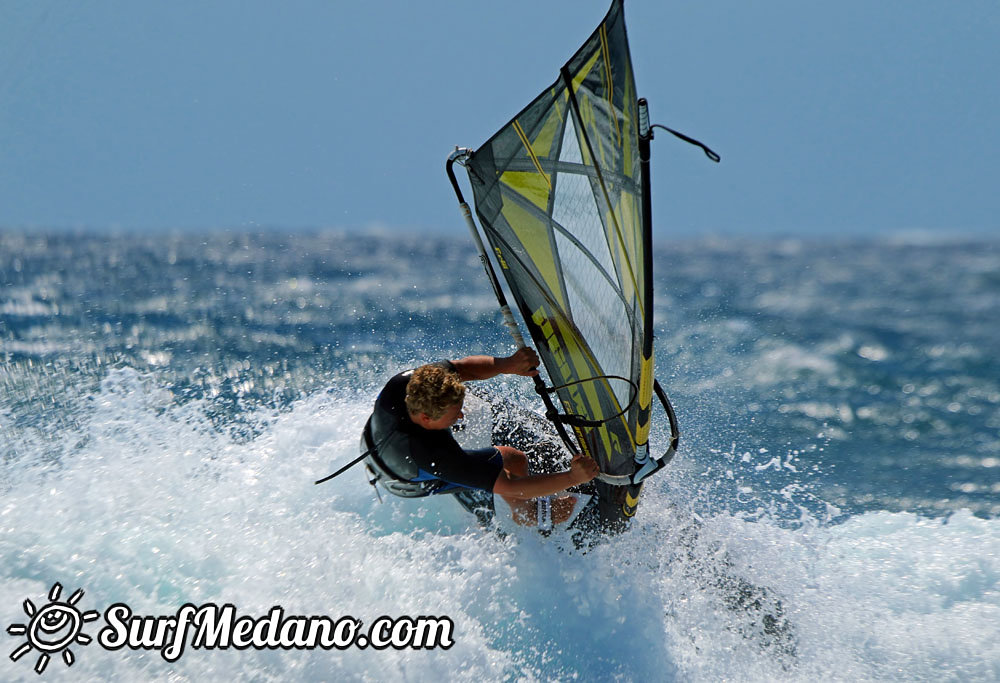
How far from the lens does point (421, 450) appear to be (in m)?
3.58

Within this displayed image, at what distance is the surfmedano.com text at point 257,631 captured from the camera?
3.51 m

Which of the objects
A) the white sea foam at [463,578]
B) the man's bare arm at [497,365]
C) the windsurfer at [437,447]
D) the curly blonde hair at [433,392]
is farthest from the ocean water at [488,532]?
the curly blonde hair at [433,392]

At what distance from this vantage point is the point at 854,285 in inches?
763

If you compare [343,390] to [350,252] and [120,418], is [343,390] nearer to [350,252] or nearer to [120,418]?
[120,418]

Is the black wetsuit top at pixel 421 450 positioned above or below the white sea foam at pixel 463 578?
above

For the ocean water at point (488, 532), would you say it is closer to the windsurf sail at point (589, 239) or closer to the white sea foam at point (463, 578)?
the white sea foam at point (463, 578)

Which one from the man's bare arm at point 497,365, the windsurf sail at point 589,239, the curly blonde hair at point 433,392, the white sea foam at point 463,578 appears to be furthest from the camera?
the man's bare arm at point 497,365

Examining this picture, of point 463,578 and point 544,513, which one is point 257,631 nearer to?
point 463,578

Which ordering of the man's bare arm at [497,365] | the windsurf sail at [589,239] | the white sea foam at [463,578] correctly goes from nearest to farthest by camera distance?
the windsurf sail at [589,239] < the white sea foam at [463,578] < the man's bare arm at [497,365]

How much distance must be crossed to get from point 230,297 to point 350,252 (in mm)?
14921

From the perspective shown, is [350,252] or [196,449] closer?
[196,449]

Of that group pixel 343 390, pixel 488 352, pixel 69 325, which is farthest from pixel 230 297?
pixel 343 390

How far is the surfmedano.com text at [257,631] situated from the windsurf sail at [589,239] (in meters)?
1.16

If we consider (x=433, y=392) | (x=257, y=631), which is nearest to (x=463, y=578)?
(x=257, y=631)
